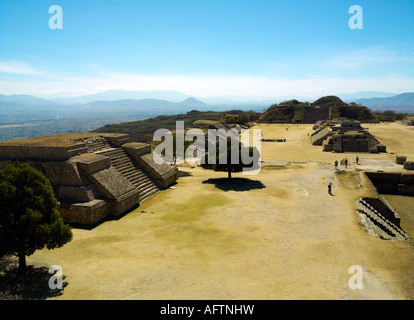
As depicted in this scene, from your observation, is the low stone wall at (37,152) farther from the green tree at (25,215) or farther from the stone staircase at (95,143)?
the green tree at (25,215)

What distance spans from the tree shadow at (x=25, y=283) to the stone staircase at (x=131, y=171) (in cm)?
1007

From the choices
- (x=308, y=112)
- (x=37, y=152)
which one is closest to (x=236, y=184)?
(x=37, y=152)

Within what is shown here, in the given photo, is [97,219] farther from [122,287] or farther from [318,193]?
[318,193]

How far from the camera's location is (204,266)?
10828 millimetres

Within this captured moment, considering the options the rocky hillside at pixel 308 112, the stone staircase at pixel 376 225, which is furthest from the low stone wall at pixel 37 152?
the rocky hillside at pixel 308 112

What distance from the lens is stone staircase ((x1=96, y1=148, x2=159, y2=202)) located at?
69.1 feet

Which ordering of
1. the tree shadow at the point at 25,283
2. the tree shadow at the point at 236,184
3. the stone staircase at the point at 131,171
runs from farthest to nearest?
the tree shadow at the point at 236,184 → the stone staircase at the point at 131,171 → the tree shadow at the point at 25,283

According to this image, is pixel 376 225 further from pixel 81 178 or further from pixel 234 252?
pixel 81 178

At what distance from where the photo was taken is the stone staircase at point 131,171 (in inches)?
829

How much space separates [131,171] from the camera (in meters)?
22.1

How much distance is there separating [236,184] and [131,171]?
9503 millimetres

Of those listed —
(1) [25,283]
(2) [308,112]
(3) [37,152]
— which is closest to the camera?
(1) [25,283]

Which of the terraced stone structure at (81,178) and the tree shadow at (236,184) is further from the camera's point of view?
the tree shadow at (236,184)
